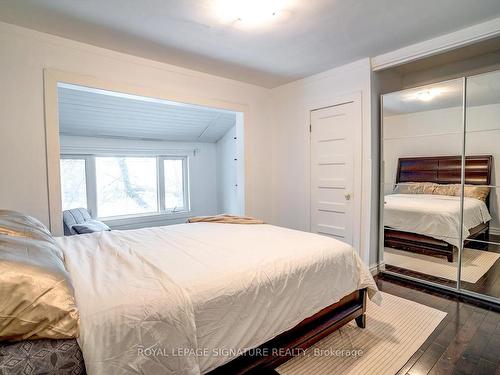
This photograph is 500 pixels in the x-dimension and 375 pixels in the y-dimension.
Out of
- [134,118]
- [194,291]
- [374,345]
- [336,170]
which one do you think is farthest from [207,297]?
[134,118]

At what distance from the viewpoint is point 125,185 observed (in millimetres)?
4703

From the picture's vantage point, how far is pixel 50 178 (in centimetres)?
234

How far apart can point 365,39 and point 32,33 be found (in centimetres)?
289

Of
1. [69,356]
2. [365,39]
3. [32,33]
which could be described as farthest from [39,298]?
[365,39]

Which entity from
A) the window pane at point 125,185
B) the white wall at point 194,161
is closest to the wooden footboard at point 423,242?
the white wall at point 194,161

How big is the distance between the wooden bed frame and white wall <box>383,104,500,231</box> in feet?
5.28

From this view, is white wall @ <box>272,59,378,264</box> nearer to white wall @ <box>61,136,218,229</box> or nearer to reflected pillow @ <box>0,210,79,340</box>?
white wall @ <box>61,136,218,229</box>

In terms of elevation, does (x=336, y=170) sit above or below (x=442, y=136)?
below

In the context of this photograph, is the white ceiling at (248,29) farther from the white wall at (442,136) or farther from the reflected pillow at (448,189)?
the reflected pillow at (448,189)

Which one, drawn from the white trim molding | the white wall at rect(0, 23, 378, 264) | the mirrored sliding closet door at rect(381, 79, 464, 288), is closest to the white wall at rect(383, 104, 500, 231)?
the mirrored sliding closet door at rect(381, 79, 464, 288)

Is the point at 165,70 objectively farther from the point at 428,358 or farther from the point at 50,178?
the point at 428,358

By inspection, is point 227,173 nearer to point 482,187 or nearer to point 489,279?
point 482,187

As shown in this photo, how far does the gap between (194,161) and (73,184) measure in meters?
2.05

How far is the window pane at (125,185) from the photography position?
4.45m
